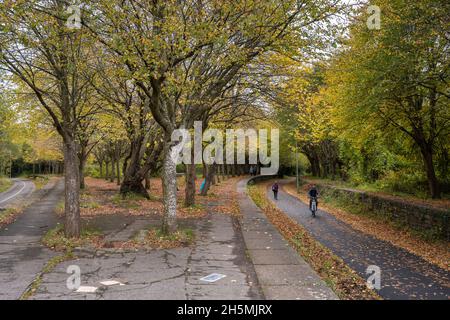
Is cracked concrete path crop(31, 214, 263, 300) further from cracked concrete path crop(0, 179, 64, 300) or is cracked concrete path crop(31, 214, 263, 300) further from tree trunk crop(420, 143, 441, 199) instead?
tree trunk crop(420, 143, 441, 199)

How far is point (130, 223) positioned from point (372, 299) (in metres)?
9.65

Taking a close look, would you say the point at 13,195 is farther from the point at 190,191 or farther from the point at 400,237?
the point at 400,237

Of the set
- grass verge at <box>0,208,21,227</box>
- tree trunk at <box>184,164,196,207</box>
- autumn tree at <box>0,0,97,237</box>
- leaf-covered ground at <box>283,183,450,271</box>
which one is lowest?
leaf-covered ground at <box>283,183,450,271</box>

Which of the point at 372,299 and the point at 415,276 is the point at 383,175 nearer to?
the point at 415,276

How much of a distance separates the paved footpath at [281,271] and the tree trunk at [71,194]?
4.88m

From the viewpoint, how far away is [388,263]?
1077 centimetres

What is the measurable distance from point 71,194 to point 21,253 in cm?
212

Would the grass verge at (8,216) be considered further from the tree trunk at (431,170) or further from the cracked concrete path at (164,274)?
the tree trunk at (431,170)

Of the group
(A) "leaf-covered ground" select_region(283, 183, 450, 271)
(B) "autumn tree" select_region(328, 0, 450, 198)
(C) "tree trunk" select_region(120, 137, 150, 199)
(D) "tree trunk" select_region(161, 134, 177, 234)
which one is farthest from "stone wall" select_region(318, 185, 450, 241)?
(C) "tree trunk" select_region(120, 137, 150, 199)

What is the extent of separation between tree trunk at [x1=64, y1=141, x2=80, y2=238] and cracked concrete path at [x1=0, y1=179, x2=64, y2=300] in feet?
2.97

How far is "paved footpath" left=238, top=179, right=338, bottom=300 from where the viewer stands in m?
6.38

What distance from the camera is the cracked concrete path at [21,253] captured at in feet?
22.2

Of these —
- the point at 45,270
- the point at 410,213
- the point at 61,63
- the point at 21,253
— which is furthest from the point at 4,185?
the point at 410,213

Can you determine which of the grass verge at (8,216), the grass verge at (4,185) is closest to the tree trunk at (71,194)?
the grass verge at (8,216)
